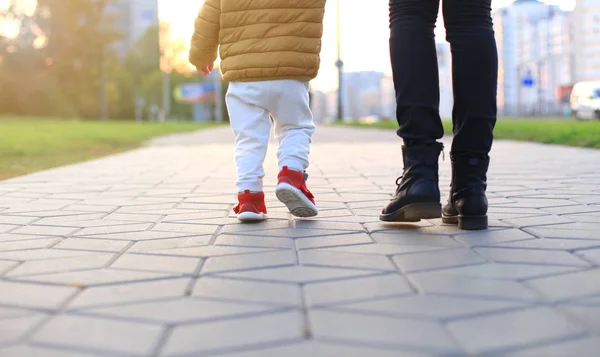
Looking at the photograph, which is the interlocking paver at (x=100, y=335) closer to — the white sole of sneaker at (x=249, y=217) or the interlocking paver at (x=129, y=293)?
the interlocking paver at (x=129, y=293)

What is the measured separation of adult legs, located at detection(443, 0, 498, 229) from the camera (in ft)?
8.69

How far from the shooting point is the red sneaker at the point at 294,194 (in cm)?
302

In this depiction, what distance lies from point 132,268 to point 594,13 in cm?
11818

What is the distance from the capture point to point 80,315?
5.49 ft

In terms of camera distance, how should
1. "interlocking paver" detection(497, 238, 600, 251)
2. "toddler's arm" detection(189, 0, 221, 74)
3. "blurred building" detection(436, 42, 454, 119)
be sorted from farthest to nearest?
"toddler's arm" detection(189, 0, 221, 74) < "blurred building" detection(436, 42, 454, 119) < "interlocking paver" detection(497, 238, 600, 251)

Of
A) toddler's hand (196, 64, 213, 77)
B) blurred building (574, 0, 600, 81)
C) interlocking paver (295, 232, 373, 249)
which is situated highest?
blurred building (574, 0, 600, 81)

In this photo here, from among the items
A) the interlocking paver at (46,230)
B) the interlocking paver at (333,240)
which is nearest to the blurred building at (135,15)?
the interlocking paver at (46,230)

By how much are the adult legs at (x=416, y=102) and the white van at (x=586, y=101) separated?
26.1 metres

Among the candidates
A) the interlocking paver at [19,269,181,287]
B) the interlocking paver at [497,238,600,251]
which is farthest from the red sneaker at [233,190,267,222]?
the interlocking paver at [497,238,600,251]

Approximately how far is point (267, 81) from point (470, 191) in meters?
1.06

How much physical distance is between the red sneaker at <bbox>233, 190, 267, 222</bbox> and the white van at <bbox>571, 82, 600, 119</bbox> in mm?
26126

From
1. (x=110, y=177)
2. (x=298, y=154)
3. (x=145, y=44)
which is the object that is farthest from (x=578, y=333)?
(x=145, y=44)

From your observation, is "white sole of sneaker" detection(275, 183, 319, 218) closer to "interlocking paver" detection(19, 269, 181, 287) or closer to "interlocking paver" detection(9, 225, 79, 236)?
"interlocking paver" detection(9, 225, 79, 236)

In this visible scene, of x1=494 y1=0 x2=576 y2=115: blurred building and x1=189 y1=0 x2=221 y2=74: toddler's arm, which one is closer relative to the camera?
x1=189 y1=0 x2=221 y2=74: toddler's arm
